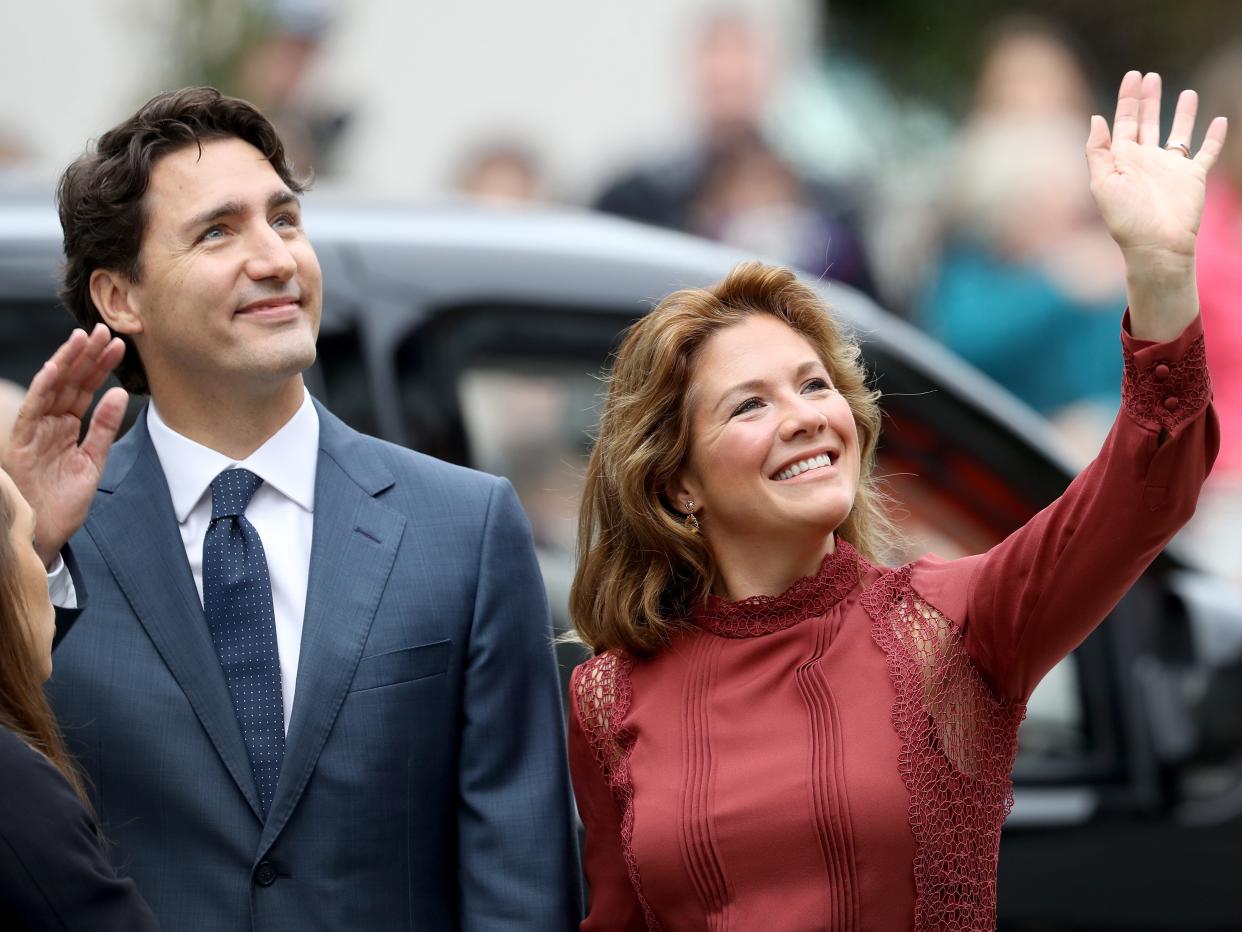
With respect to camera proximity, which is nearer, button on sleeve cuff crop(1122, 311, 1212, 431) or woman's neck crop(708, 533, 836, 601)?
button on sleeve cuff crop(1122, 311, 1212, 431)

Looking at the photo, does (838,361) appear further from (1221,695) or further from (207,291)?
(1221,695)

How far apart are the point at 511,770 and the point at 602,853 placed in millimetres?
192

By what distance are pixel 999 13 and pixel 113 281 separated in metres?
12.4

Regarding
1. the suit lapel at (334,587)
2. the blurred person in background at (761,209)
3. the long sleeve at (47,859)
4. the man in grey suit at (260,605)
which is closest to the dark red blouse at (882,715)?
the man in grey suit at (260,605)

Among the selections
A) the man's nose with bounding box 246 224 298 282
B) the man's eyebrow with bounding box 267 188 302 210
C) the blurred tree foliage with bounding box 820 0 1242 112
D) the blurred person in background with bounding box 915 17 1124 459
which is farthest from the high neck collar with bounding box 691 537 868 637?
the blurred tree foliage with bounding box 820 0 1242 112

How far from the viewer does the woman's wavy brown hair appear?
9.12 feet

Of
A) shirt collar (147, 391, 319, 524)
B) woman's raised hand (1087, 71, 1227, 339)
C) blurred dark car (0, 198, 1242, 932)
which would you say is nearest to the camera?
woman's raised hand (1087, 71, 1227, 339)

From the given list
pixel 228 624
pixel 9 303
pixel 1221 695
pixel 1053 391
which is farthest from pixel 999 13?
pixel 228 624

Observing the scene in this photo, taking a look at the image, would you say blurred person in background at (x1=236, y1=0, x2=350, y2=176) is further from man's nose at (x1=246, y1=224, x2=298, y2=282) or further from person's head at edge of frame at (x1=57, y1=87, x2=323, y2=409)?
man's nose at (x1=246, y1=224, x2=298, y2=282)

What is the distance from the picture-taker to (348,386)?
4281 millimetres

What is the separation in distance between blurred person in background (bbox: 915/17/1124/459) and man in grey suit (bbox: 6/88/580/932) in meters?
3.98

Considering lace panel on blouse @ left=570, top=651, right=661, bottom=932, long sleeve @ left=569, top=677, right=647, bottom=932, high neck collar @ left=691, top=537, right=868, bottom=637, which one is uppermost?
high neck collar @ left=691, top=537, right=868, bottom=637

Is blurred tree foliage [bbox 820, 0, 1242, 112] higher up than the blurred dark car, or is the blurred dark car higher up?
blurred tree foliage [bbox 820, 0, 1242, 112]

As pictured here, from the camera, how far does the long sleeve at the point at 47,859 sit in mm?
2590
